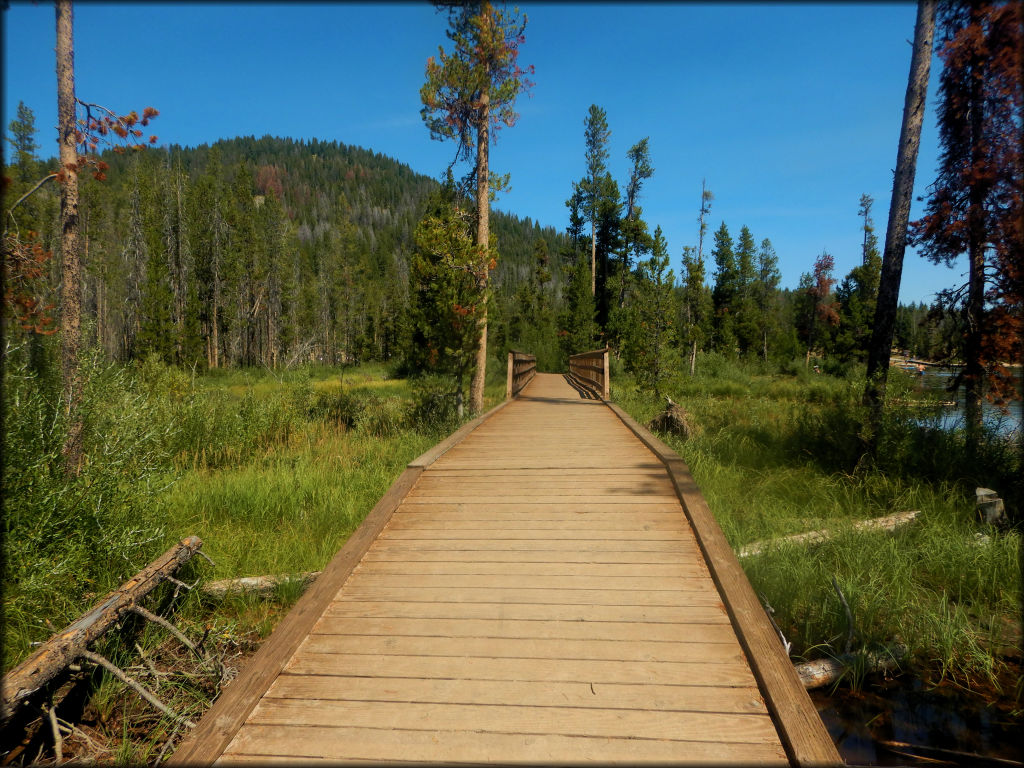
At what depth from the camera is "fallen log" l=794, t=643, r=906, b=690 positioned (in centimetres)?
333

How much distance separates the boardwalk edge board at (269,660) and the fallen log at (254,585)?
2.82 feet

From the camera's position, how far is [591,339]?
2797 cm

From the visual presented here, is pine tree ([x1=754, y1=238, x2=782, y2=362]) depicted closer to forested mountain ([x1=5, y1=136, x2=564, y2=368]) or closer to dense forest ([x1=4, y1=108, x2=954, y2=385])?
dense forest ([x1=4, y1=108, x2=954, y2=385])

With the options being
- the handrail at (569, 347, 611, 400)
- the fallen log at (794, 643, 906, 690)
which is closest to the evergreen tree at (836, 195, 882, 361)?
the handrail at (569, 347, 611, 400)

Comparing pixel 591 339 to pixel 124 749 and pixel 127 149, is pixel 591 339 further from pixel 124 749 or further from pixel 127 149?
pixel 124 749

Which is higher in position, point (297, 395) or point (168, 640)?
point (297, 395)

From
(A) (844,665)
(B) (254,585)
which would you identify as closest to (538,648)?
(A) (844,665)

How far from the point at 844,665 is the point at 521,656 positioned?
2393mm

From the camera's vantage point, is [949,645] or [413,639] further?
[949,645]

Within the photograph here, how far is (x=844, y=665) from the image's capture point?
339 centimetres

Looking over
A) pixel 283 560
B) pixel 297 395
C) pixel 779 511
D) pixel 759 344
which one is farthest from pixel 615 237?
pixel 283 560

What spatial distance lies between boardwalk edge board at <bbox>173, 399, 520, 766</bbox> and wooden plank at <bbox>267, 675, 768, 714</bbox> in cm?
11

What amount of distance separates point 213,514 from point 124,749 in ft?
10.4

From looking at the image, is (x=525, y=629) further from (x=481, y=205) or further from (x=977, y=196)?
(x=481, y=205)
